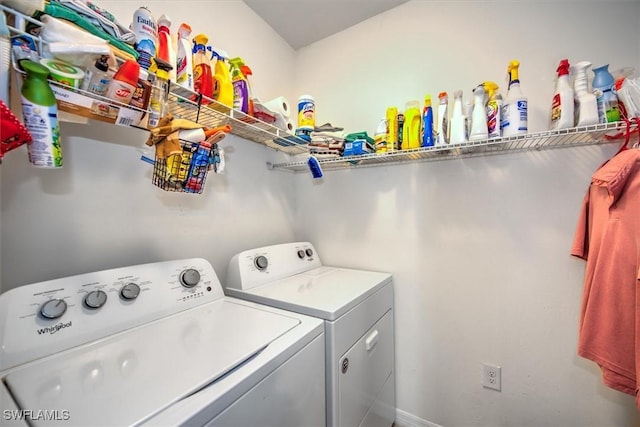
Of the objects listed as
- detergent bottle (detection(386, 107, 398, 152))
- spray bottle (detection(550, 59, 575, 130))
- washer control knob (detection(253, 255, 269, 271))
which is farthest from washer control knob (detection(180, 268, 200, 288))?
spray bottle (detection(550, 59, 575, 130))

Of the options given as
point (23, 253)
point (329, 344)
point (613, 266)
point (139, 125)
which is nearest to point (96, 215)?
point (23, 253)

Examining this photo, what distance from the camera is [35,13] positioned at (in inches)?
25.1

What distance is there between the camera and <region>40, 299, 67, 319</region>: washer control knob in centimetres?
69

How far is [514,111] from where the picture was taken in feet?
3.43

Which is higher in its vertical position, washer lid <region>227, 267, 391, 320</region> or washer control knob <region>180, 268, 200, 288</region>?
washer control knob <region>180, 268, 200, 288</region>

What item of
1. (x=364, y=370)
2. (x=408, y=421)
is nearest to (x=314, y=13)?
(x=364, y=370)

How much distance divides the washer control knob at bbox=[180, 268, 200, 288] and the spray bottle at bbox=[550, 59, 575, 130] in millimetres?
1534

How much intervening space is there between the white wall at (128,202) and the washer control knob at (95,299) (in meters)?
0.19

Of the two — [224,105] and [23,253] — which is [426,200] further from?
[23,253]

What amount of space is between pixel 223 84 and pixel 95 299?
2.93 ft

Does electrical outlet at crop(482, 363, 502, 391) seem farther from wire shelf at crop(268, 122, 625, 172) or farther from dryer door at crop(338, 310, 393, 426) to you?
wire shelf at crop(268, 122, 625, 172)

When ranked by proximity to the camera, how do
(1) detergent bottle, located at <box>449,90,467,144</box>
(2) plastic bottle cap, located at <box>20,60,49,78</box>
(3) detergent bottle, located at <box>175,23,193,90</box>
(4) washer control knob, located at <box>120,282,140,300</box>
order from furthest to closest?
(1) detergent bottle, located at <box>449,90,467,144</box>
(3) detergent bottle, located at <box>175,23,193,90</box>
(4) washer control knob, located at <box>120,282,140,300</box>
(2) plastic bottle cap, located at <box>20,60,49,78</box>

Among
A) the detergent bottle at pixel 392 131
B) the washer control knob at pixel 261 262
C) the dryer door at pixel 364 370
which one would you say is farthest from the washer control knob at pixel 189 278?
the detergent bottle at pixel 392 131

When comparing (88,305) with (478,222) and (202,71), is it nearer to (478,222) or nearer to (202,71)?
(202,71)
